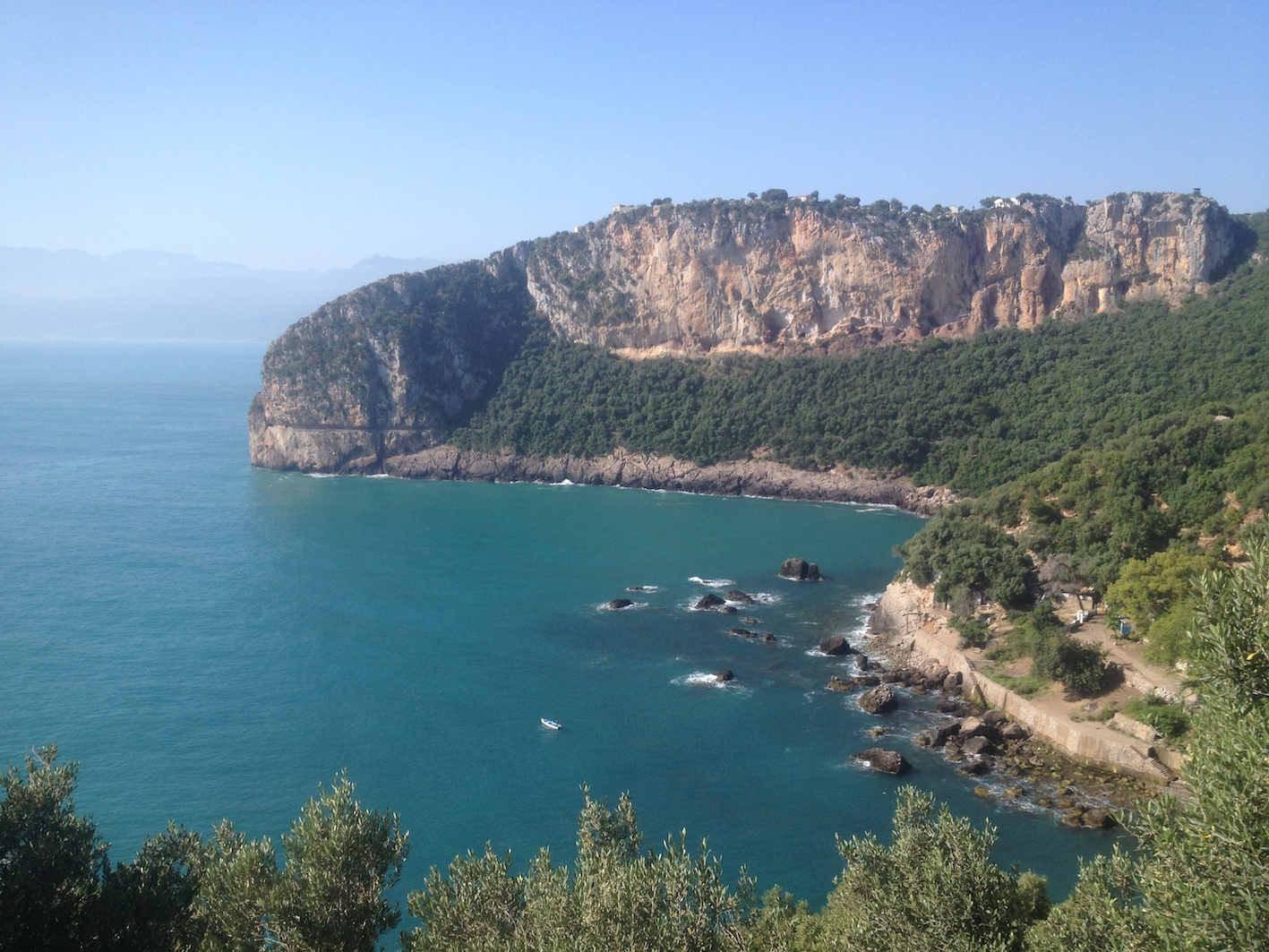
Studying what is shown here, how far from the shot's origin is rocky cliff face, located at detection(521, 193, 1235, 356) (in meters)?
68.4

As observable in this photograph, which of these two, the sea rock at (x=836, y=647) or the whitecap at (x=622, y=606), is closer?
the sea rock at (x=836, y=647)

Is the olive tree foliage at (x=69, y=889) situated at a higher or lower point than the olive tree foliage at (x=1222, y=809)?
lower

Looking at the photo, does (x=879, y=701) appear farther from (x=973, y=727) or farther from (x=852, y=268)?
(x=852, y=268)

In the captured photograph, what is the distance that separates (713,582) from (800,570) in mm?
4401

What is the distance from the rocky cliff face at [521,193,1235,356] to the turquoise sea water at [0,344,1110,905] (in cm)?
2095

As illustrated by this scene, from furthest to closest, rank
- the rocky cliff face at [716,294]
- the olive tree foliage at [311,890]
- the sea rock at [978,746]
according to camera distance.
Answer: the rocky cliff face at [716,294], the sea rock at [978,746], the olive tree foliage at [311,890]

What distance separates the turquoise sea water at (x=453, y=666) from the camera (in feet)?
82.3

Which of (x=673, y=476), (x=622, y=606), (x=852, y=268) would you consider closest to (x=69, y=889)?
(x=622, y=606)

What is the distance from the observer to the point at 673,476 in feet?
229

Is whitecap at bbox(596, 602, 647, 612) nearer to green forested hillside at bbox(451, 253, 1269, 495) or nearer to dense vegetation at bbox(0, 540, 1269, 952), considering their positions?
dense vegetation at bbox(0, 540, 1269, 952)

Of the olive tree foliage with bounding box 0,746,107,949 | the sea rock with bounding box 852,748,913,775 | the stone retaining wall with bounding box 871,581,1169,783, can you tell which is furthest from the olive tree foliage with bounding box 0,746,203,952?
the stone retaining wall with bounding box 871,581,1169,783

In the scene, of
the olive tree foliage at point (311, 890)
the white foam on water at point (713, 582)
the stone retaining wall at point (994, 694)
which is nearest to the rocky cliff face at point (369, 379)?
the white foam on water at point (713, 582)

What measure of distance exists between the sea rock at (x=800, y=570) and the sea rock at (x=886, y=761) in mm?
18644

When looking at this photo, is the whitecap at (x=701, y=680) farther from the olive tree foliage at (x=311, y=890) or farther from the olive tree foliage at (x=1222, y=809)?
the olive tree foliage at (x=1222, y=809)
